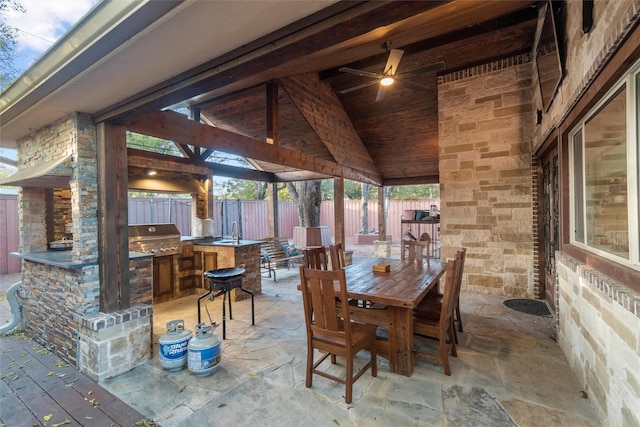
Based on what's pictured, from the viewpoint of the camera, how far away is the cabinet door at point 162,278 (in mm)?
4707

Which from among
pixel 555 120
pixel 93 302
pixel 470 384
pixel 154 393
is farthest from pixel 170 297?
pixel 555 120

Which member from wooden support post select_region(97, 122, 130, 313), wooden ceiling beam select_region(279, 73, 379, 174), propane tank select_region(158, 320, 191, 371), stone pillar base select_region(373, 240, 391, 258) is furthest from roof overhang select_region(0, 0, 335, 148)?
stone pillar base select_region(373, 240, 391, 258)

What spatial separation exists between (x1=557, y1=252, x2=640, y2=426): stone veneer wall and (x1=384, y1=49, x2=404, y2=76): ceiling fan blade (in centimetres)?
278

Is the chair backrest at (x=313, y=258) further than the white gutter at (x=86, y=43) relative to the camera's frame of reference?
Yes

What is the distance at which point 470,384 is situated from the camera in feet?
7.73

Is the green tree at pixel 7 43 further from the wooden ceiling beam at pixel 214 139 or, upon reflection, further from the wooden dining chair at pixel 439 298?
the wooden dining chair at pixel 439 298

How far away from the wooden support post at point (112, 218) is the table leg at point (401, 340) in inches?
102

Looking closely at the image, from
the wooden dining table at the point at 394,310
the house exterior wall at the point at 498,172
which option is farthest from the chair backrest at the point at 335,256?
the house exterior wall at the point at 498,172

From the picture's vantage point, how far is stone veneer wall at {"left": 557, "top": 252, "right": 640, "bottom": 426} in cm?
153

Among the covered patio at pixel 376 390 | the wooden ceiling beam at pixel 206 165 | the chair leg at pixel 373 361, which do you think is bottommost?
the covered patio at pixel 376 390

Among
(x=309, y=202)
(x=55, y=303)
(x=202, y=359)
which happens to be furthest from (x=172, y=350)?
(x=309, y=202)

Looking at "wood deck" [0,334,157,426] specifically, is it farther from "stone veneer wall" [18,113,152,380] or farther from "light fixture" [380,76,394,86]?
"light fixture" [380,76,394,86]

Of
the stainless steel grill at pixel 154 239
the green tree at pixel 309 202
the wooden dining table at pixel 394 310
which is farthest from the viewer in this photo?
the green tree at pixel 309 202

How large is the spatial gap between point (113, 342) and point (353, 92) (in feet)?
20.1
